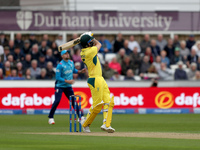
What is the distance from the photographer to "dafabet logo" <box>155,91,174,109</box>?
→ 24.4 metres

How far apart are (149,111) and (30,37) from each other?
24.1 feet

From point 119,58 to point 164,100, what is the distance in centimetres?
374

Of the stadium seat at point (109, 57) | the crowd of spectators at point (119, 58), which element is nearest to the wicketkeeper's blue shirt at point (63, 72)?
the crowd of spectators at point (119, 58)

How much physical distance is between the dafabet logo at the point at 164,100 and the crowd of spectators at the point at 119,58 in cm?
219

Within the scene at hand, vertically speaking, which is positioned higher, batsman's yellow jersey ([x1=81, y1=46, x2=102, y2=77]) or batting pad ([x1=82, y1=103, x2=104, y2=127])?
batsman's yellow jersey ([x1=81, y1=46, x2=102, y2=77])

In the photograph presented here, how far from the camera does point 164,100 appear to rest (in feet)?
80.2

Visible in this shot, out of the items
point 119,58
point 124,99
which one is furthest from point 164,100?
point 119,58

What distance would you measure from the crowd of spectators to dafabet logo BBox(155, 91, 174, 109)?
2188mm

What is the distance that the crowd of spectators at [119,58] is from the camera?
2570 centimetres

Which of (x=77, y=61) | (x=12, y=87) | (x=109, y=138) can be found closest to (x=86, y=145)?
(x=109, y=138)

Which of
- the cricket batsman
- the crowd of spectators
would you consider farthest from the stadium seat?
the cricket batsman

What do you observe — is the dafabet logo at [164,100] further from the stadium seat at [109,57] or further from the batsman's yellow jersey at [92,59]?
the batsman's yellow jersey at [92,59]

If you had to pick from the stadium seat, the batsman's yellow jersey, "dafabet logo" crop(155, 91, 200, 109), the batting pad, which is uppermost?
the batsman's yellow jersey

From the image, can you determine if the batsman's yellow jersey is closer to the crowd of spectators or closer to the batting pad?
the batting pad
